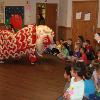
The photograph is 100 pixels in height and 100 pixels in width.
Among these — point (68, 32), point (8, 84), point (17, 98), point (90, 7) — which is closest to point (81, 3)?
point (90, 7)

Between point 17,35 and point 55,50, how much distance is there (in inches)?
78.0

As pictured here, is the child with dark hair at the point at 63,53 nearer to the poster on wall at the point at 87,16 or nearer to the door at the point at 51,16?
the poster on wall at the point at 87,16

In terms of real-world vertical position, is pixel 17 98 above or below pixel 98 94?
below

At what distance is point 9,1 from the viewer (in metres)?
9.77

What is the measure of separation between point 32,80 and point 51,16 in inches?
205

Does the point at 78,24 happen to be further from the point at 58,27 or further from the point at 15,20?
the point at 15,20

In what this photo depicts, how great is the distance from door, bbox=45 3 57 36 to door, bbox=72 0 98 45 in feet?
4.09

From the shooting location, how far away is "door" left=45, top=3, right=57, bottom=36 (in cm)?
1053

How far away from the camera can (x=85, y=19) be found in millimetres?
8961

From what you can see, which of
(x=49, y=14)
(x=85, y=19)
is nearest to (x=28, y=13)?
(x=49, y=14)

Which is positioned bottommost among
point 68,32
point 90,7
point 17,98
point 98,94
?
point 17,98

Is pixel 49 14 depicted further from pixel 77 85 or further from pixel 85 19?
pixel 77 85

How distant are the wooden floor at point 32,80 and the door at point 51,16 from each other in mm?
3070

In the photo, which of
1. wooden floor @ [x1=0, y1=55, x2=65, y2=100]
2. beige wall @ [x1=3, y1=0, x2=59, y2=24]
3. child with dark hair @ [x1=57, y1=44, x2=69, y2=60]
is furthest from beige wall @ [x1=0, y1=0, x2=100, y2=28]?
wooden floor @ [x1=0, y1=55, x2=65, y2=100]
